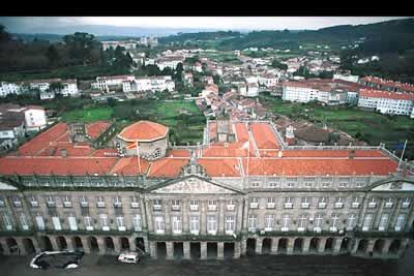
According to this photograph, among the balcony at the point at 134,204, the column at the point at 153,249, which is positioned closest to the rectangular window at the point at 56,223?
the balcony at the point at 134,204

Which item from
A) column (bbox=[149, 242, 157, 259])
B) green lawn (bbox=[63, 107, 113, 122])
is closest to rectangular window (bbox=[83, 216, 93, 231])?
column (bbox=[149, 242, 157, 259])

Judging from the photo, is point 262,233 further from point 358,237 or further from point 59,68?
point 59,68

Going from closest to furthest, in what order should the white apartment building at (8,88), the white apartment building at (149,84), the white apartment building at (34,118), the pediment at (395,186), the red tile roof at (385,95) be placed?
the pediment at (395,186) < the white apartment building at (8,88) < the white apartment building at (34,118) < the red tile roof at (385,95) < the white apartment building at (149,84)

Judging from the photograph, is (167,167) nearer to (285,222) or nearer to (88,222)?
(88,222)

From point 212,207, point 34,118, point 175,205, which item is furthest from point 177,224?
point 34,118

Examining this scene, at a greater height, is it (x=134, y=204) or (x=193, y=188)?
(x=193, y=188)

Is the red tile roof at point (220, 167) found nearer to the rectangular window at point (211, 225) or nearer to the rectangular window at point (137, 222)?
the rectangular window at point (211, 225)

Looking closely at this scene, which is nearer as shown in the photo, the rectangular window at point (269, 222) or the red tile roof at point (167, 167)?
the red tile roof at point (167, 167)
